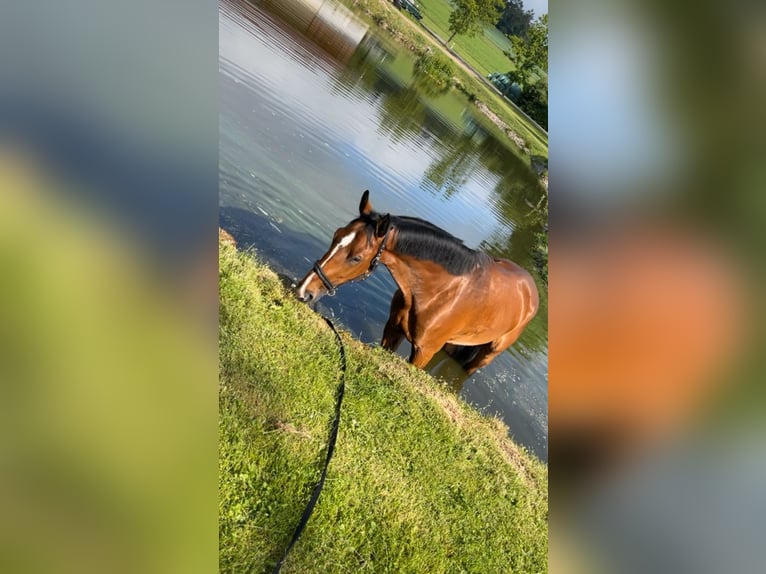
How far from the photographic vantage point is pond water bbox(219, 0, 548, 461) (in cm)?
417

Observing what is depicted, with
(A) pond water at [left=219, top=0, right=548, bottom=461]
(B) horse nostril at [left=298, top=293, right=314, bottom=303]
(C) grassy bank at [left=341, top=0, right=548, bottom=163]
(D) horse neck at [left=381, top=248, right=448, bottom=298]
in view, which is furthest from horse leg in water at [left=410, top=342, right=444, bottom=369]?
(C) grassy bank at [left=341, top=0, right=548, bottom=163]

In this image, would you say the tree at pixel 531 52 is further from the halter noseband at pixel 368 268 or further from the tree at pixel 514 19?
the halter noseband at pixel 368 268


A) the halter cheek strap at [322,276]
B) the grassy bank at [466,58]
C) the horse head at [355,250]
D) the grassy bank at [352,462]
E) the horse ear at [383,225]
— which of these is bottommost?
the grassy bank at [352,462]

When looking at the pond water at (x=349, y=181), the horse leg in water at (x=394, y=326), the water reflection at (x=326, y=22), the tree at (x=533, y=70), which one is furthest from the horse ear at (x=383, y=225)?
the water reflection at (x=326, y=22)

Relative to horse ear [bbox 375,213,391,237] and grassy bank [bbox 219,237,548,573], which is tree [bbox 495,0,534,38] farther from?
grassy bank [bbox 219,237,548,573]

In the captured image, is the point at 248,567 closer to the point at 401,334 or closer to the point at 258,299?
the point at 258,299

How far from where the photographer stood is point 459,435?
145 inches

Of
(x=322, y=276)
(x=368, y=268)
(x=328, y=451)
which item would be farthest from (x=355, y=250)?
(x=328, y=451)

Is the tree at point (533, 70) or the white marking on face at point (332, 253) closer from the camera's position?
the tree at point (533, 70)

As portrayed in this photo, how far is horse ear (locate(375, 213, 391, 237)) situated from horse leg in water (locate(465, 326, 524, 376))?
1.57 metres

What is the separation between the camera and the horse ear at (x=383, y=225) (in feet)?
10.6

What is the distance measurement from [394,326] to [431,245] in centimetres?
90
